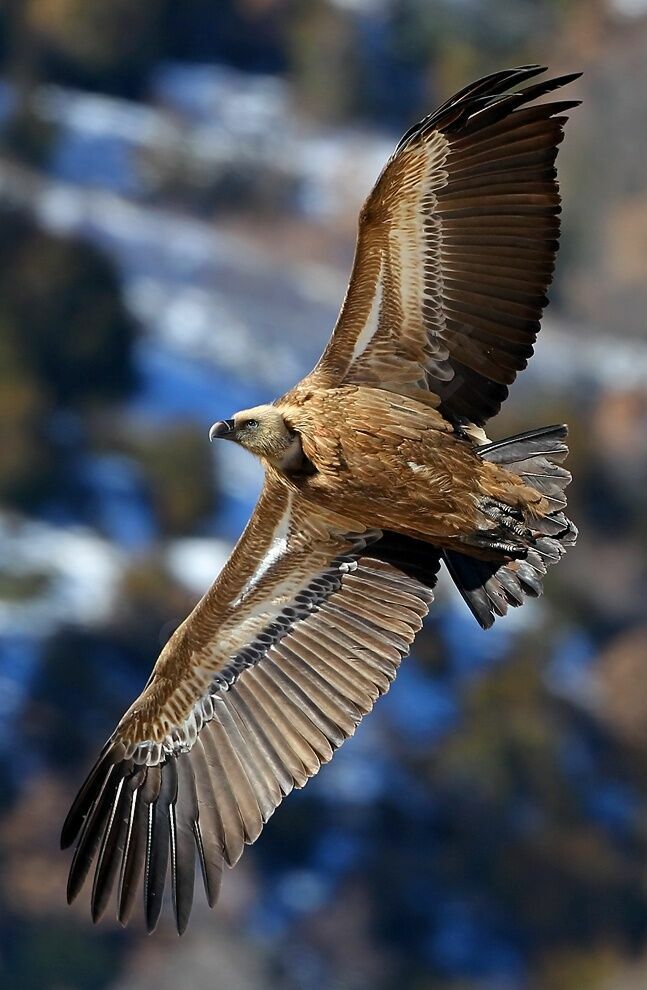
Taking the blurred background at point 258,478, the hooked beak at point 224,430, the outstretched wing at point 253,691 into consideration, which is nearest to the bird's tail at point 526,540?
the outstretched wing at point 253,691

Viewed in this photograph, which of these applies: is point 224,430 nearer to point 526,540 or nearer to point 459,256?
point 459,256

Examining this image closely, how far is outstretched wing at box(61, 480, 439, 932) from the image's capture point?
21.3ft

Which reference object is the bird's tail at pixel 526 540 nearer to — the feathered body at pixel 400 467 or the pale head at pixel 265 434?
the feathered body at pixel 400 467

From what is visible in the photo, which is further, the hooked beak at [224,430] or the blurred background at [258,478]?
the blurred background at [258,478]

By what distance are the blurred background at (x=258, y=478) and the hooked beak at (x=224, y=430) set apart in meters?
14.2

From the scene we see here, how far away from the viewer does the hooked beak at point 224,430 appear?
6.15 meters

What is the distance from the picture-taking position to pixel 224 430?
20.3ft

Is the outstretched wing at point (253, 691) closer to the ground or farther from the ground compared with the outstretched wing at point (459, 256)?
closer to the ground

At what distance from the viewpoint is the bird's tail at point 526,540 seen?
611 cm

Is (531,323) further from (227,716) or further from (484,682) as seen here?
(484,682)

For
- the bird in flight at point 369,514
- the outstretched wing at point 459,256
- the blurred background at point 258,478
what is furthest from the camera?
the blurred background at point 258,478

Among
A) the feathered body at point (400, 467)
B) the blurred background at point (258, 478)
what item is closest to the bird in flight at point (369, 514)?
the feathered body at point (400, 467)

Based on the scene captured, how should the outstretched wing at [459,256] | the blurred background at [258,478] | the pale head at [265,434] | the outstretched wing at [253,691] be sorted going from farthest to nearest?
the blurred background at [258,478] → the outstretched wing at [253,691] → the pale head at [265,434] → the outstretched wing at [459,256]

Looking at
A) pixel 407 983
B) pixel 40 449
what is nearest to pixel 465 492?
pixel 407 983
